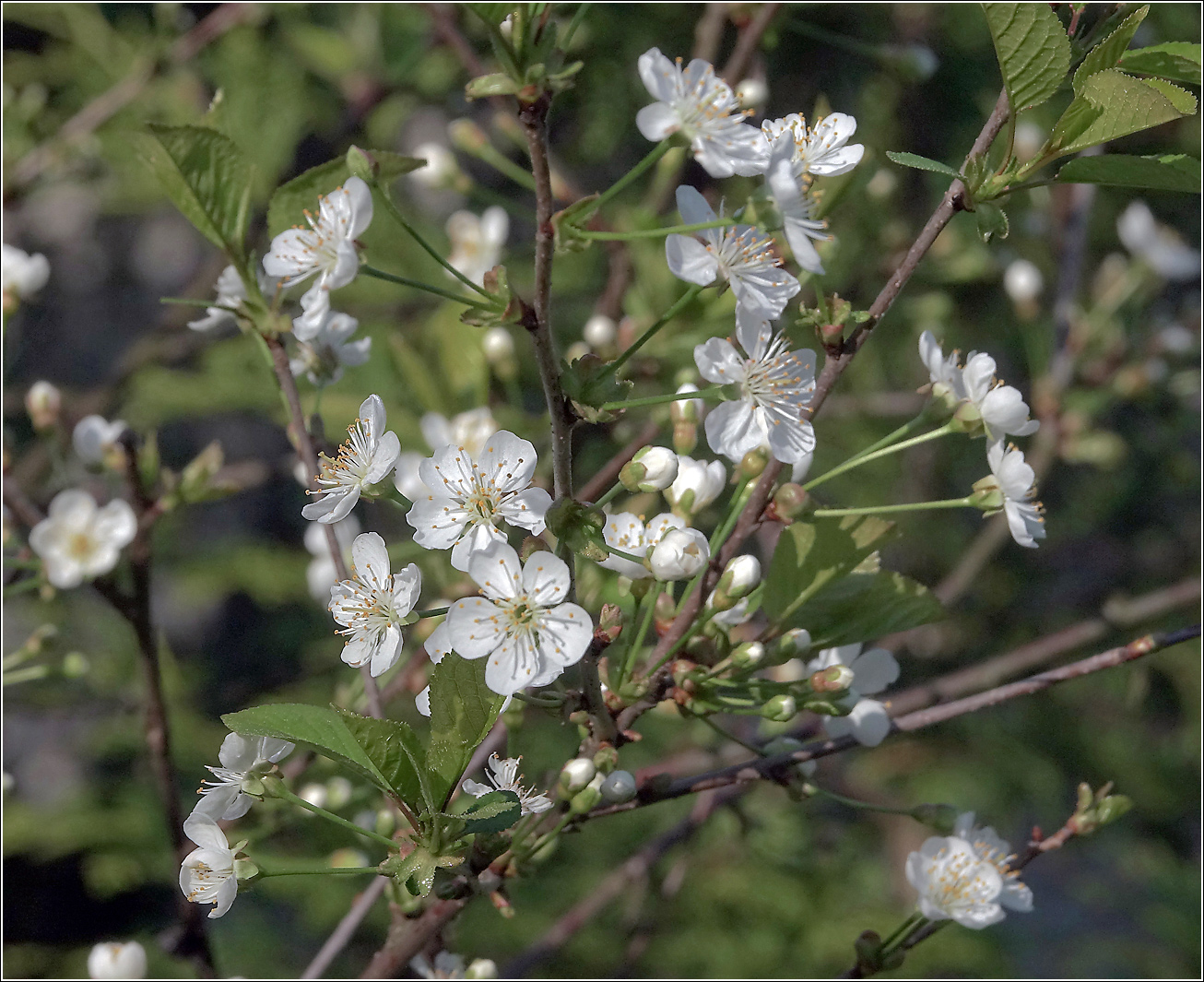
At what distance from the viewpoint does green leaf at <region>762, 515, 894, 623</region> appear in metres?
0.96

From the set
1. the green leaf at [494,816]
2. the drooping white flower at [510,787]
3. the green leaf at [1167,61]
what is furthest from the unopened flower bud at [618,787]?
the green leaf at [1167,61]

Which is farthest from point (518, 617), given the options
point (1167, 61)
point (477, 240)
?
point (477, 240)

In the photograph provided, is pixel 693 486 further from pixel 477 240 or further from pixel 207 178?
pixel 477 240

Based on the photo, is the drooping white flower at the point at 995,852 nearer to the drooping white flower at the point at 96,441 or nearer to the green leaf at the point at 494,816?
the green leaf at the point at 494,816

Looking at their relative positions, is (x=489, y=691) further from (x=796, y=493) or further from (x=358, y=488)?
(x=796, y=493)

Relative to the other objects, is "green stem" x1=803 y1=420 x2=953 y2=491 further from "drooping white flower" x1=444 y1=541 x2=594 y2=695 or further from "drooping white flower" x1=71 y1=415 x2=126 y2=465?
"drooping white flower" x1=71 y1=415 x2=126 y2=465

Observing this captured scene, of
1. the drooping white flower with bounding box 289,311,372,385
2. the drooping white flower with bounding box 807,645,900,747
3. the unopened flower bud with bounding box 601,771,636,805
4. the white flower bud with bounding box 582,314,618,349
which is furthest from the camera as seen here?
the white flower bud with bounding box 582,314,618,349

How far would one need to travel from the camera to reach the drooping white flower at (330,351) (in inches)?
46.3

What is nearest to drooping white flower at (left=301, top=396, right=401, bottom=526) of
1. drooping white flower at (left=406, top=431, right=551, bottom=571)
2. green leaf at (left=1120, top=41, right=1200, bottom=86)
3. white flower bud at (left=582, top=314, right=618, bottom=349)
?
drooping white flower at (left=406, top=431, right=551, bottom=571)

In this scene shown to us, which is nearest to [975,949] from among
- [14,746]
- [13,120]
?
[13,120]

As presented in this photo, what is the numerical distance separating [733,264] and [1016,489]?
0.38m

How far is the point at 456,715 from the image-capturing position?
2.53 feet

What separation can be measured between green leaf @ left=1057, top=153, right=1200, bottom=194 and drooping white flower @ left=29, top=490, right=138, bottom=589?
4.16 ft

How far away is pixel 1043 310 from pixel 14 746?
11.9 ft
